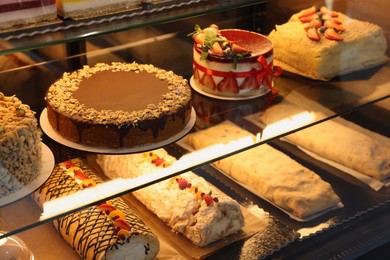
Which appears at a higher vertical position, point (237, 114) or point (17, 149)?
point (17, 149)

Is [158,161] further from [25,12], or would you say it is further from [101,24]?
[25,12]

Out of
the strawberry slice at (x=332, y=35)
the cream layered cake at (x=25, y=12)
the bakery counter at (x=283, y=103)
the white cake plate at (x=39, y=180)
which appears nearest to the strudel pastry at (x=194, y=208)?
the bakery counter at (x=283, y=103)

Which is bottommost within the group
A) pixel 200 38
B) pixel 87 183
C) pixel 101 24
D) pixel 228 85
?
pixel 87 183

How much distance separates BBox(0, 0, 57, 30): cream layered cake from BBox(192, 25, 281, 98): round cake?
54cm

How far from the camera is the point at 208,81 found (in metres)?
1.77

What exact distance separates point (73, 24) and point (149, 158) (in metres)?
0.39

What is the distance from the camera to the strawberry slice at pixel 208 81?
1765mm

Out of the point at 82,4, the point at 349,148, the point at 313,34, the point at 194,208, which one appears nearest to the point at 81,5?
the point at 82,4

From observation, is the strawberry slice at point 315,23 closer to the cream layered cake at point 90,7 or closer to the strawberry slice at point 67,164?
the cream layered cake at point 90,7

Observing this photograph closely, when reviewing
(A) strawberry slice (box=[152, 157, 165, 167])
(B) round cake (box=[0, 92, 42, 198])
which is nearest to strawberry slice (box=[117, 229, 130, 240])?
(A) strawberry slice (box=[152, 157, 165, 167])

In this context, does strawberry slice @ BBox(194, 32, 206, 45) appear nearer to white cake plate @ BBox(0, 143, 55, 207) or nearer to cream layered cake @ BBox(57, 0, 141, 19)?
cream layered cake @ BBox(57, 0, 141, 19)

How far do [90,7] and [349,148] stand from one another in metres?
1.23

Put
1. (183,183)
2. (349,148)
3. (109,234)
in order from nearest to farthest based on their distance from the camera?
(109,234), (183,183), (349,148)

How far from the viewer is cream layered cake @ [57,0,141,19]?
52.9 inches
